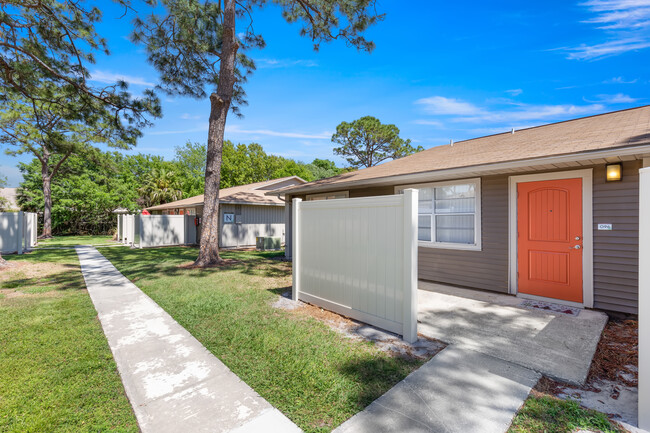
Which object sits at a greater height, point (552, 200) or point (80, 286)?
point (552, 200)

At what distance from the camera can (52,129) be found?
500 inches

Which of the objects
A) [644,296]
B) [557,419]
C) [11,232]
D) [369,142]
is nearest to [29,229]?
[11,232]

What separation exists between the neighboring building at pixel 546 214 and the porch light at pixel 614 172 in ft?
0.04

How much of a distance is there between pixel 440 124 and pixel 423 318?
1593 cm

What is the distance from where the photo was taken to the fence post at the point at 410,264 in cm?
329

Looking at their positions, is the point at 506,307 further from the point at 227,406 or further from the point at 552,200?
the point at 227,406

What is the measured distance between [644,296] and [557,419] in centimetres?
108

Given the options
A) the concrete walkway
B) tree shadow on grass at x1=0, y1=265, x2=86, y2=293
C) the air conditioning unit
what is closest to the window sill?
the concrete walkway

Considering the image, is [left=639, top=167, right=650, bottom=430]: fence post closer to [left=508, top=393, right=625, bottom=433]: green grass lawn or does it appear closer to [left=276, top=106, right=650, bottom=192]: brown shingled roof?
[left=508, top=393, right=625, bottom=433]: green grass lawn

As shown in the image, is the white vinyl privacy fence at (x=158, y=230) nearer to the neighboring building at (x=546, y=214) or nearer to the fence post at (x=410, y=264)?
the neighboring building at (x=546, y=214)

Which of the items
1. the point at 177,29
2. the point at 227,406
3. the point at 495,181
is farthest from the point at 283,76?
the point at 227,406

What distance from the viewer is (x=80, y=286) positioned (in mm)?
6477

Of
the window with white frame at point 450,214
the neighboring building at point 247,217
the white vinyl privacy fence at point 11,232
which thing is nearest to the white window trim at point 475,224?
the window with white frame at point 450,214

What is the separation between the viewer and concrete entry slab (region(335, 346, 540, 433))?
204 cm
